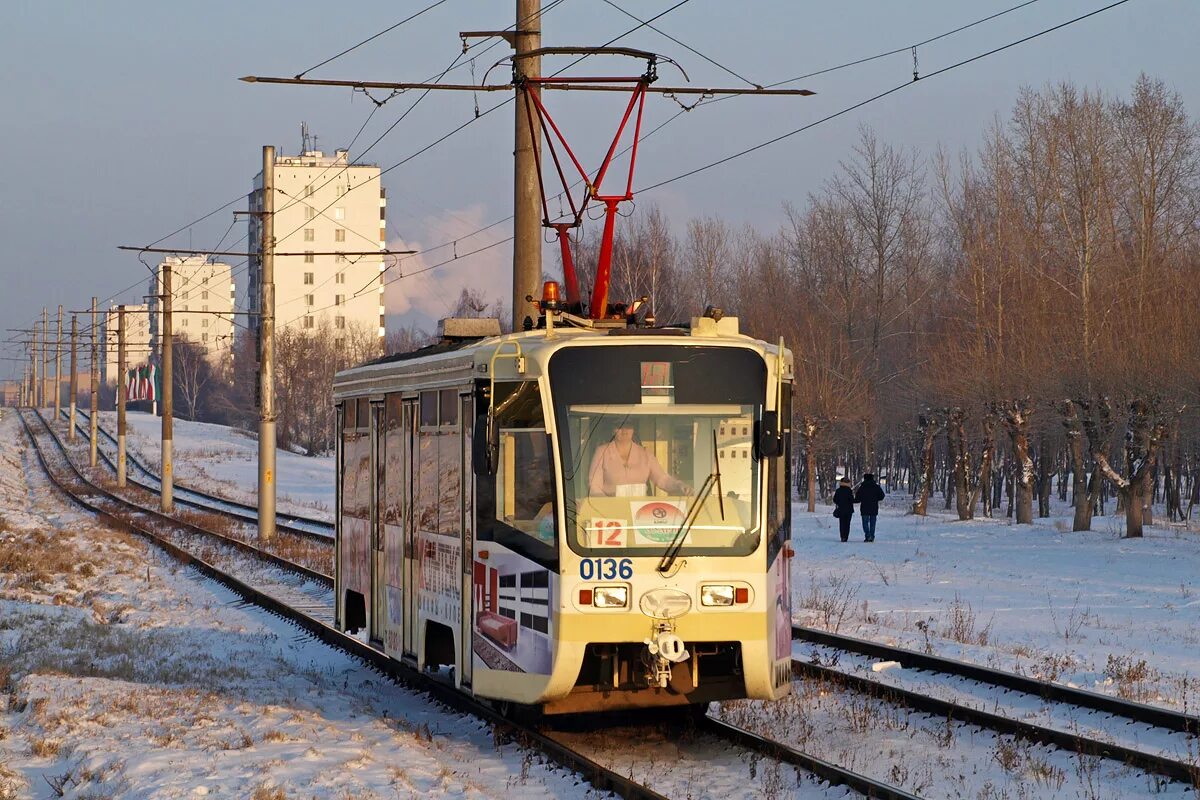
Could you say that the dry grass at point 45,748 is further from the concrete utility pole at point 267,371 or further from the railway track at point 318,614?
the concrete utility pole at point 267,371

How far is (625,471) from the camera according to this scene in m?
9.59

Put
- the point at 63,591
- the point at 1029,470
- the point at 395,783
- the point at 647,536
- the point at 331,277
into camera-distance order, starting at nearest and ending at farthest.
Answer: the point at 395,783
the point at 647,536
the point at 63,591
the point at 1029,470
the point at 331,277

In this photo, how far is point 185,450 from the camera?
277 feet

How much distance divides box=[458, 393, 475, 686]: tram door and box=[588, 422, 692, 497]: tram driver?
3.29 ft

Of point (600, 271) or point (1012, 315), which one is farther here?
point (1012, 315)

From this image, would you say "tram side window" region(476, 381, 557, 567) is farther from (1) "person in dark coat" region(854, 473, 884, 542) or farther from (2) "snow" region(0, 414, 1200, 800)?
(1) "person in dark coat" region(854, 473, 884, 542)

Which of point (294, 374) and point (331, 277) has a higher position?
point (331, 277)

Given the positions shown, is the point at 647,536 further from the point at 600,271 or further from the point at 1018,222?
the point at 1018,222

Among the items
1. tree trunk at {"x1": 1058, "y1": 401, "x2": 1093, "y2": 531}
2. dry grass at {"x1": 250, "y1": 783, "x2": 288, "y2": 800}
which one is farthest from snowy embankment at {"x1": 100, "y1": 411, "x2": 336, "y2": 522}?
dry grass at {"x1": 250, "y1": 783, "x2": 288, "y2": 800}

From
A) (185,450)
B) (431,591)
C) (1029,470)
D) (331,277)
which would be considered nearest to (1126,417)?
(1029,470)

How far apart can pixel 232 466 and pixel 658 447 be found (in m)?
67.5

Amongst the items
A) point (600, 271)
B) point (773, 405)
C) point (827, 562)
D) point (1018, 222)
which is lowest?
point (827, 562)

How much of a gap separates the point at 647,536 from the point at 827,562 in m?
19.7

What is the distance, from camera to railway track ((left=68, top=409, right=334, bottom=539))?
116 ft
